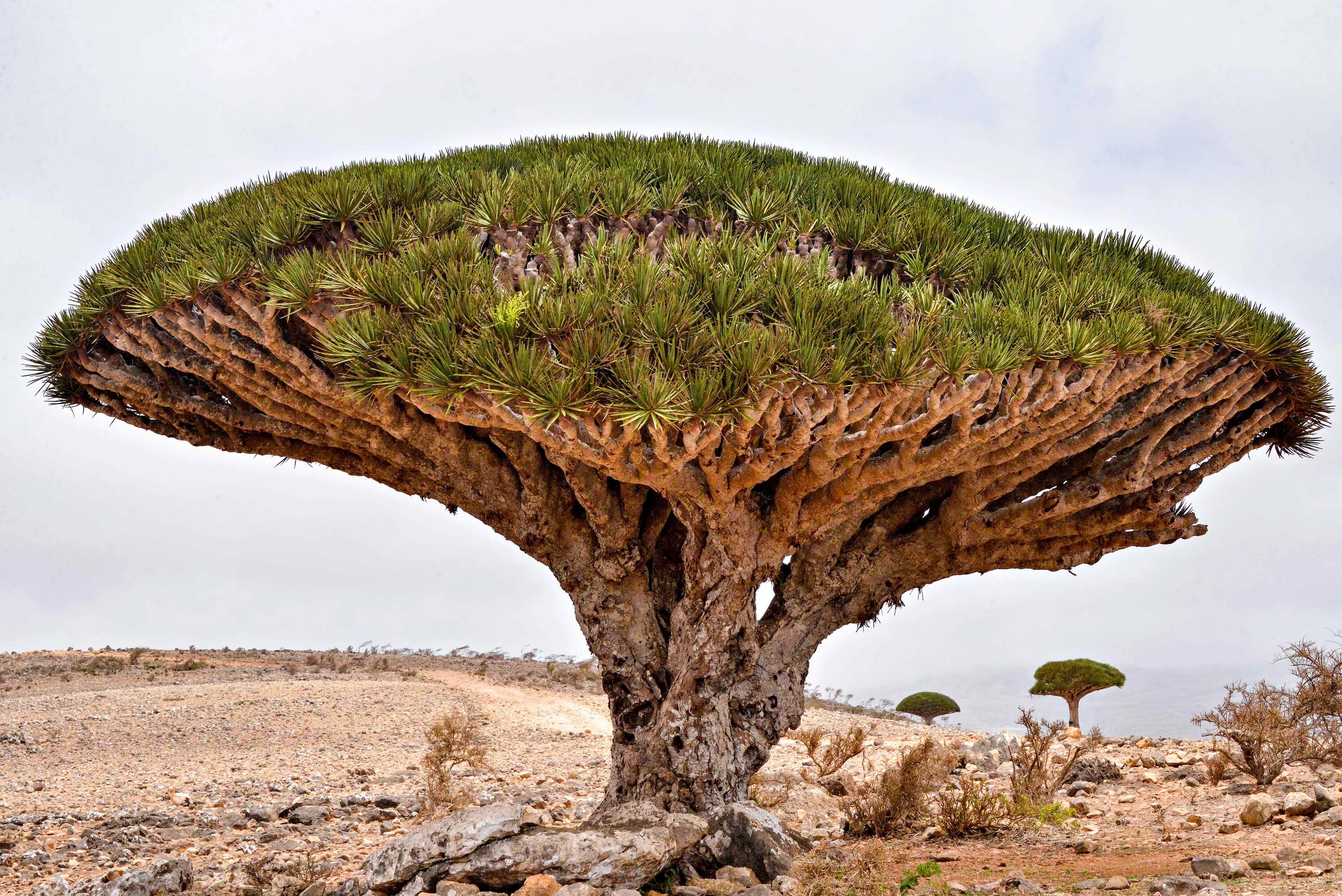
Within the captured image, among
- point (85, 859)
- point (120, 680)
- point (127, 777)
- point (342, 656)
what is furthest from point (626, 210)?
point (342, 656)

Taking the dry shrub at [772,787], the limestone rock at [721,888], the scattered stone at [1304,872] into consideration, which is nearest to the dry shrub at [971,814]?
the dry shrub at [772,787]

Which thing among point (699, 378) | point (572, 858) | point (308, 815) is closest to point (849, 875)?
point (572, 858)

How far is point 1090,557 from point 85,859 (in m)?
9.09

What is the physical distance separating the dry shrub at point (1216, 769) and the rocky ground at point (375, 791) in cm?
14

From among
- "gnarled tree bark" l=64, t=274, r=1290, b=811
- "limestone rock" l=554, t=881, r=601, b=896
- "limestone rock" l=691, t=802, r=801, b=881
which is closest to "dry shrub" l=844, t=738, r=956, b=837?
"gnarled tree bark" l=64, t=274, r=1290, b=811

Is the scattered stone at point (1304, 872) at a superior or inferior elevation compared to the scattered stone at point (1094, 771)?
inferior

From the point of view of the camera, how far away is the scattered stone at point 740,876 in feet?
22.9

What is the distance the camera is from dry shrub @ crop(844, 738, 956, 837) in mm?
9609

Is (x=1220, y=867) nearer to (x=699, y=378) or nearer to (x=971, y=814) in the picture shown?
(x=971, y=814)

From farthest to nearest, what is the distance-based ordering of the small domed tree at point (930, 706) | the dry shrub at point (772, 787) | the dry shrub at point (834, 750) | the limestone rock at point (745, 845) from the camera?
the small domed tree at point (930, 706)
the dry shrub at point (834, 750)
the dry shrub at point (772, 787)
the limestone rock at point (745, 845)

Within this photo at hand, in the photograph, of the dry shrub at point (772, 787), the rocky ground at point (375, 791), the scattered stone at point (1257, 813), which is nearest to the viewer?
the rocky ground at point (375, 791)

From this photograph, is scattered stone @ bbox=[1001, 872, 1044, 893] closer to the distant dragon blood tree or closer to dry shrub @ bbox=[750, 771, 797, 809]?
the distant dragon blood tree

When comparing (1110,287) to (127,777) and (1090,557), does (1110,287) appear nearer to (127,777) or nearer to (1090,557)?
(1090,557)

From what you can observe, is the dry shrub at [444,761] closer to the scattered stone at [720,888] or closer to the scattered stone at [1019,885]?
the scattered stone at [720,888]
